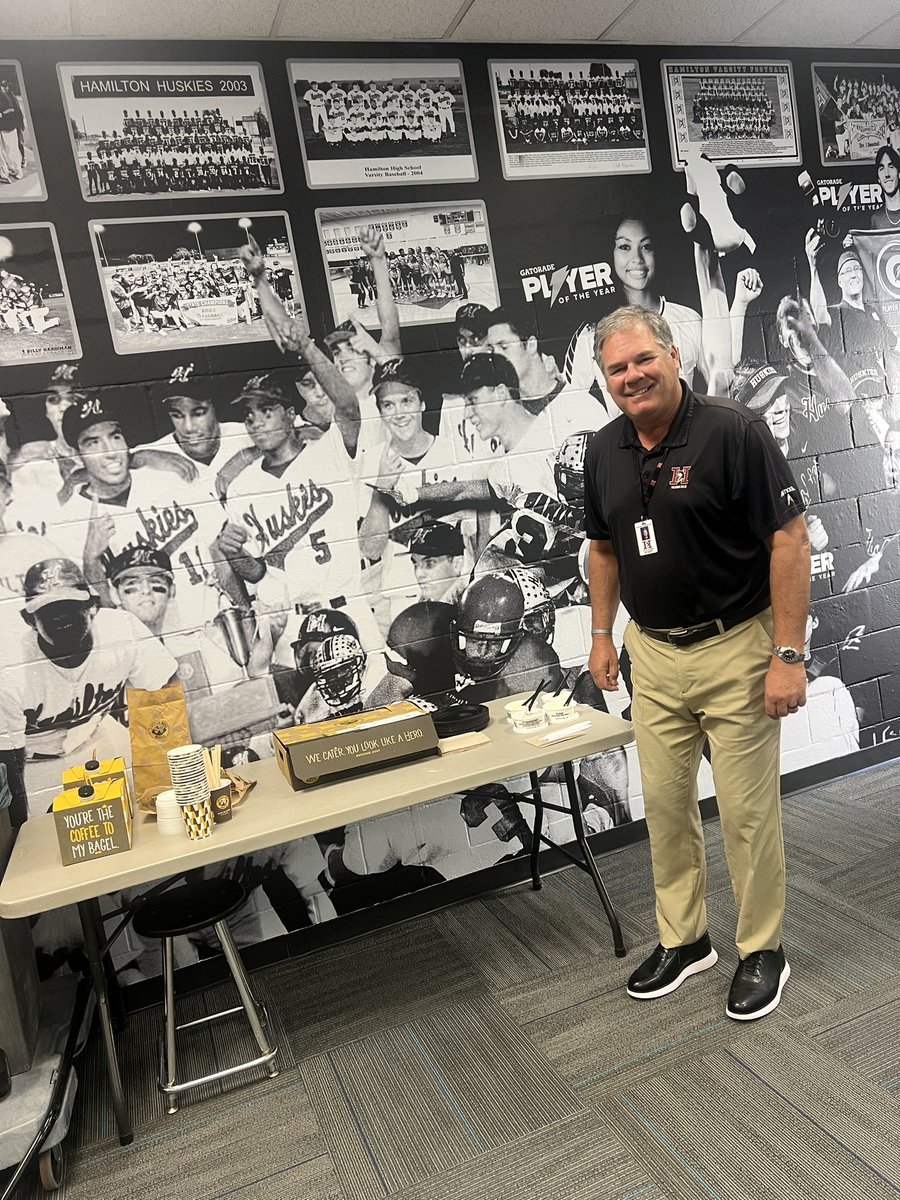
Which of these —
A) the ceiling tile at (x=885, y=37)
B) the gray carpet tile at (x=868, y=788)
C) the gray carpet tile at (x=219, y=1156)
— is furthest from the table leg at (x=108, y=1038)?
the ceiling tile at (x=885, y=37)

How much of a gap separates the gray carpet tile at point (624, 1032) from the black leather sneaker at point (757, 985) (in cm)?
5

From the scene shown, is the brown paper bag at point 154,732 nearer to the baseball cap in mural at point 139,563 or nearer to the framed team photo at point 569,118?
the baseball cap in mural at point 139,563

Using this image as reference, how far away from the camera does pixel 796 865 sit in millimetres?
3041

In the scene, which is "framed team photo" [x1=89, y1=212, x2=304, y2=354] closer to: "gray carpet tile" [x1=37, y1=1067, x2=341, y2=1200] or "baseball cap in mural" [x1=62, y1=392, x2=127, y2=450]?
"baseball cap in mural" [x1=62, y1=392, x2=127, y2=450]

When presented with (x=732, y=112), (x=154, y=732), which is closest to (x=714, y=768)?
(x=154, y=732)

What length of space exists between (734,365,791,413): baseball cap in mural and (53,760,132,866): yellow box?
2.67 metres

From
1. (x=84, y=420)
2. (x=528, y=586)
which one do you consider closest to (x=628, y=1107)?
(x=528, y=586)

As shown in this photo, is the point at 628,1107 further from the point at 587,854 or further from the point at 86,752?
the point at 86,752

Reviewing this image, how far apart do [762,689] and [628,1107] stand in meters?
1.01

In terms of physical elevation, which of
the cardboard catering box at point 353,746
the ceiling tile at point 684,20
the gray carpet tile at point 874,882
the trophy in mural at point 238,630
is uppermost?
the ceiling tile at point 684,20

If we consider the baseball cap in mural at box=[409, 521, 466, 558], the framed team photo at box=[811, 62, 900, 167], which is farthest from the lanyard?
the framed team photo at box=[811, 62, 900, 167]

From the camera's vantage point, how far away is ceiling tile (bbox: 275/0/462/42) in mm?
2680

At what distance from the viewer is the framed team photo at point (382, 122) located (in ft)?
9.45

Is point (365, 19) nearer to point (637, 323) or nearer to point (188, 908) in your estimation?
point (637, 323)
